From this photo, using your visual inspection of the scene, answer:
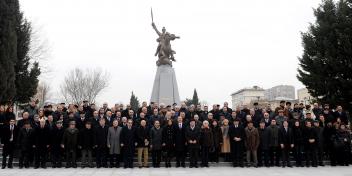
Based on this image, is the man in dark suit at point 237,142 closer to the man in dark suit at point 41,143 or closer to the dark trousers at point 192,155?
the dark trousers at point 192,155

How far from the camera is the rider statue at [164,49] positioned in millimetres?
23703

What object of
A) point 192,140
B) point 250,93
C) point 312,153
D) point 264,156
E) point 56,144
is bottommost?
point 264,156

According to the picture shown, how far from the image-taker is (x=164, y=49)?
23.7 metres

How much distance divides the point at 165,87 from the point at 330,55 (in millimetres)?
10372

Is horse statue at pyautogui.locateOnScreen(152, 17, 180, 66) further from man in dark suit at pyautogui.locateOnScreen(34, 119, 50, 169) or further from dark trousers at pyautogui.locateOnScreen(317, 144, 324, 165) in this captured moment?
dark trousers at pyautogui.locateOnScreen(317, 144, 324, 165)

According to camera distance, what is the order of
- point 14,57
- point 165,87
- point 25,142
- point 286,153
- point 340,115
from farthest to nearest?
point 14,57, point 165,87, point 340,115, point 286,153, point 25,142

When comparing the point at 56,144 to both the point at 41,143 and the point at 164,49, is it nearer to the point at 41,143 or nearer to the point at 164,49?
the point at 41,143

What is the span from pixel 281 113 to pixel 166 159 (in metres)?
4.97

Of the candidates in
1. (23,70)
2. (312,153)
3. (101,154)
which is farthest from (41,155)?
(23,70)

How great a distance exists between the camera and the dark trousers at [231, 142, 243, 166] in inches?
524

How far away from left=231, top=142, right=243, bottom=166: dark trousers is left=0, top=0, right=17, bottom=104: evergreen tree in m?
16.4

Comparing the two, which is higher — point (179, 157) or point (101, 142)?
point (101, 142)

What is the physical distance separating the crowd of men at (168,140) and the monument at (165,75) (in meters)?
8.89

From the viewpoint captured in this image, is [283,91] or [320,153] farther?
[283,91]
